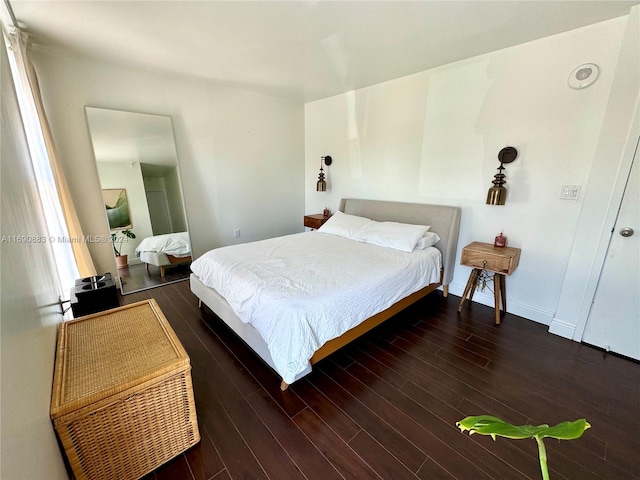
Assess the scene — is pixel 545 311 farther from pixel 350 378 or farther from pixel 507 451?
pixel 350 378

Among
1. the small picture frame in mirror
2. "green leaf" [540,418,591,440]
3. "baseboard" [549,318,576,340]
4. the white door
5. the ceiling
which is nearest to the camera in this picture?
"green leaf" [540,418,591,440]

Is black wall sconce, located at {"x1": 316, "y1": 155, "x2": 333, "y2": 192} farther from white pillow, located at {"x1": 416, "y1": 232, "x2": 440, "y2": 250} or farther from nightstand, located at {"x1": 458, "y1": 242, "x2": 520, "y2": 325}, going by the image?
nightstand, located at {"x1": 458, "y1": 242, "x2": 520, "y2": 325}

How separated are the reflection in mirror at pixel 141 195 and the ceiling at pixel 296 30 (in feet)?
2.05

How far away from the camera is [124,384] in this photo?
1.07m

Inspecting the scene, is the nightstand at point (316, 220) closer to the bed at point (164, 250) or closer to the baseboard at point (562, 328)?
the bed at point (164, 250)

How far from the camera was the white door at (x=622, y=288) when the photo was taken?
75.2 inches

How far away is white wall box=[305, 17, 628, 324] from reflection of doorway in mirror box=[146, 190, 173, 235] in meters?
2.66

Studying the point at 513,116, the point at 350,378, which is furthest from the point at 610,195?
the point at 350,378

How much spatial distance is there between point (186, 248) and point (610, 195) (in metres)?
4.16

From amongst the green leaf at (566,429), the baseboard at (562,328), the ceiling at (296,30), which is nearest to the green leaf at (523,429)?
the green leaf at (566,429)

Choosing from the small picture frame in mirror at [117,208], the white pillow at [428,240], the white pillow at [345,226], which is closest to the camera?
the white pillow at [428,240]

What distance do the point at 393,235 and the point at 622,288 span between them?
5.69ft

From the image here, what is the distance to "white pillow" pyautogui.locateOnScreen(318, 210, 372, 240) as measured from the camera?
Answer: 3.14 metres

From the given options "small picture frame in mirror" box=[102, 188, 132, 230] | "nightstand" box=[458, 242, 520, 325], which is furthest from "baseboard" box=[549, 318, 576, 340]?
"small picture frame in mirror" box=[102, 188, 132, 230]
